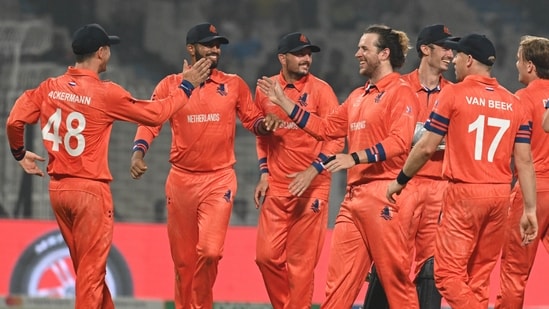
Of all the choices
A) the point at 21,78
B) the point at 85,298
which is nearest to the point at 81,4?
the point at 21,78

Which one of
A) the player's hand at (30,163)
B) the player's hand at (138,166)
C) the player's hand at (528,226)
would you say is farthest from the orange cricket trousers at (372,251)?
the player's hand at (30,163)

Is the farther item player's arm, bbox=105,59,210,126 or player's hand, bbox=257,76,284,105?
player's hand, bbox=257,76,284,105

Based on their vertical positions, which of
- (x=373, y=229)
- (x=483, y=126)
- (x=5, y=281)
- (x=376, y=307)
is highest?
(x=483, y=126)

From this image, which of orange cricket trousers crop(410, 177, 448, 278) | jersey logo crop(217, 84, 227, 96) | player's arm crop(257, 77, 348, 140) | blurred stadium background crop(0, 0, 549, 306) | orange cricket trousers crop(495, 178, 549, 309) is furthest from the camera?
blurred stadium background crop(0, 0, 549, 306)

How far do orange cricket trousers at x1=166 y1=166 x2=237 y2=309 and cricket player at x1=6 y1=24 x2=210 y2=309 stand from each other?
0.77 metres

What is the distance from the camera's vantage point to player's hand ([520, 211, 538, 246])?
817 cm

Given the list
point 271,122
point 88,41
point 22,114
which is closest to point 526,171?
point 271,122

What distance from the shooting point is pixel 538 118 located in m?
8.92

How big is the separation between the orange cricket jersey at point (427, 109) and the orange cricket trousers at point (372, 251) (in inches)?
38.7

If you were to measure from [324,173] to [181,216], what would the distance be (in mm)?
1063

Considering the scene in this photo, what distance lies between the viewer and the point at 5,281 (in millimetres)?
12469

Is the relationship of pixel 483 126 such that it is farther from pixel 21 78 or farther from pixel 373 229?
pixel 21 78

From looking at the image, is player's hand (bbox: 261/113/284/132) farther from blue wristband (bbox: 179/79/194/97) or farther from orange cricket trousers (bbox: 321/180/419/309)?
orange cricket trousers (bbox: 321/180/419/309)

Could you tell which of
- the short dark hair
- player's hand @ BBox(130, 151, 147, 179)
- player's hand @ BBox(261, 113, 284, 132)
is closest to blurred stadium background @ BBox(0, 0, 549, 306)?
player's hand @ BBox(130, 151, 147, 179)
